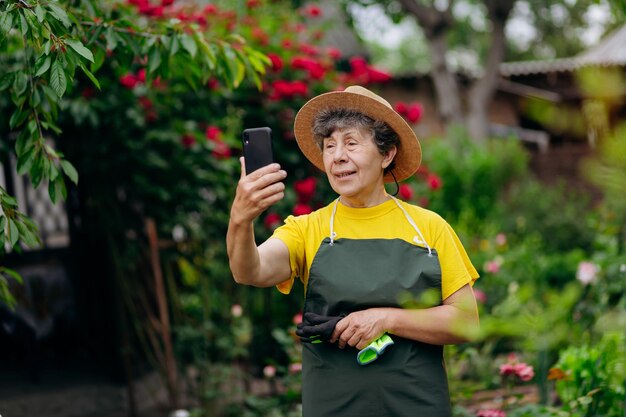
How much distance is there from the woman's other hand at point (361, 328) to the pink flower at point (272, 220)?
2657mm

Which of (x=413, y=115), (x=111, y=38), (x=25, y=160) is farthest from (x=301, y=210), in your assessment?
(x=25, y=160)

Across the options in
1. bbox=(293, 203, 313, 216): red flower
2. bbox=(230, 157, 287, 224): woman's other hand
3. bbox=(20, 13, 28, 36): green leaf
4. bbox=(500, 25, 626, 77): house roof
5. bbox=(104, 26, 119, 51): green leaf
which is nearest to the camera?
bbox=(230, 157, 287, 224): woman's other hand

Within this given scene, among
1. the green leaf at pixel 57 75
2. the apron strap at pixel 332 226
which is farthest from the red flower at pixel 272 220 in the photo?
the green leaf at pixel 57 75

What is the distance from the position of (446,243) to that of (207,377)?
2698 mm

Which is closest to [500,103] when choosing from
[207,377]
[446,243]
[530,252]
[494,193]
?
[494,193]

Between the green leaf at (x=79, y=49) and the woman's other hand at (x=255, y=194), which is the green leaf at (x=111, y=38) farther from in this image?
the woman's other hand at (x=255, y=194)

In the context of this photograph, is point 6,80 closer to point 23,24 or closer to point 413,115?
point 23,24

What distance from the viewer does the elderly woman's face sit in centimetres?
227

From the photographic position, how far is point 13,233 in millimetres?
2422

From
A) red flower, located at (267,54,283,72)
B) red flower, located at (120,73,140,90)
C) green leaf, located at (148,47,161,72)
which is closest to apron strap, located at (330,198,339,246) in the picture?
green leaf, located at (148,47,161,72)

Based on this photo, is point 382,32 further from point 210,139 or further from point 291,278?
point 291,278

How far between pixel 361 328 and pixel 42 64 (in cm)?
119

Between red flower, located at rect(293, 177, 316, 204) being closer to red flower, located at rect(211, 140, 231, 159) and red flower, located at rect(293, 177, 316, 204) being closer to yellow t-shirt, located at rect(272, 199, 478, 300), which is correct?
red flower, located at rect(211, 140, 231, 159)

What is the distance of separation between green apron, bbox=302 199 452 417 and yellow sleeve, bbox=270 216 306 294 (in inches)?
3.6
